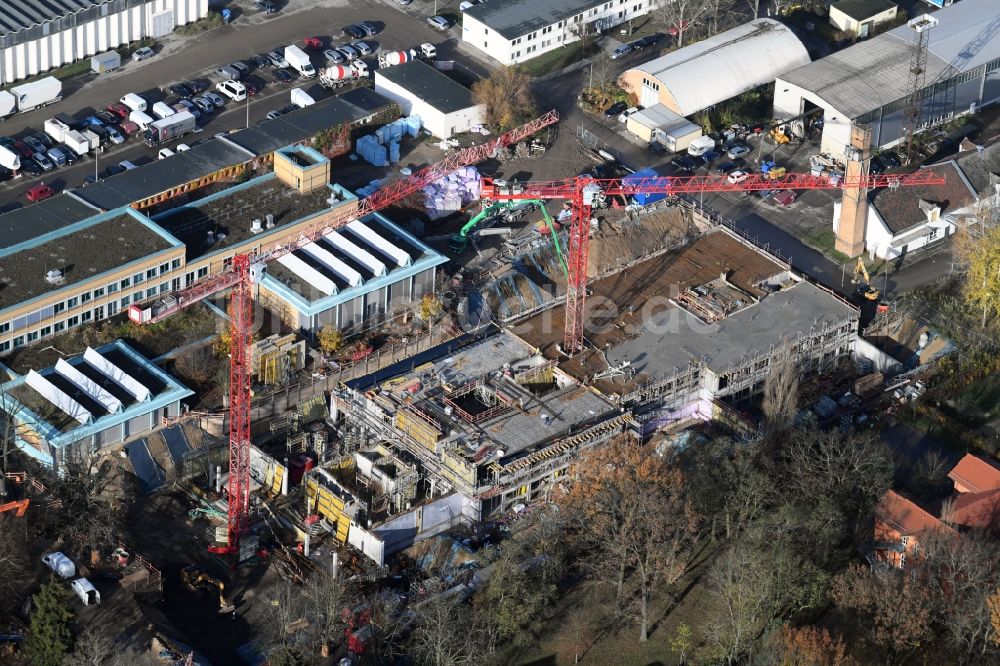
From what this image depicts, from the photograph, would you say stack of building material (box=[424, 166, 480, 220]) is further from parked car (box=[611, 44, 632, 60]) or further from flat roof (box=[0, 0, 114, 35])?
flat roof (box=[0, 0, 114, 35])

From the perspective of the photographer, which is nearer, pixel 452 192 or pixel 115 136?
pixel 452 192

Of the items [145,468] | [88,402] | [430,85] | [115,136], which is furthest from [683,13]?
[145,468]

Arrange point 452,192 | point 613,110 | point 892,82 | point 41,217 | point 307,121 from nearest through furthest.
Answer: point 41,217
point 452,192
point 307,121
point 892,82
point 613,110

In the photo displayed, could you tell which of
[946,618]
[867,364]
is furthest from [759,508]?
[867,364]

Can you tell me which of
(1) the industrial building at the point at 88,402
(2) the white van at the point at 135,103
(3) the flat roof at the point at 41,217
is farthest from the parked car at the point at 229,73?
(1) the industrial building at the point at 88,402

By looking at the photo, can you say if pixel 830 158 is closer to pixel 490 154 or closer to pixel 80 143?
pixel 490 154

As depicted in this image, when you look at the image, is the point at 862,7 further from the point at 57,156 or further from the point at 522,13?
the point at 57,156

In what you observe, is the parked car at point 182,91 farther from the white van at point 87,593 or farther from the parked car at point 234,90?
the white van at point 87,593
